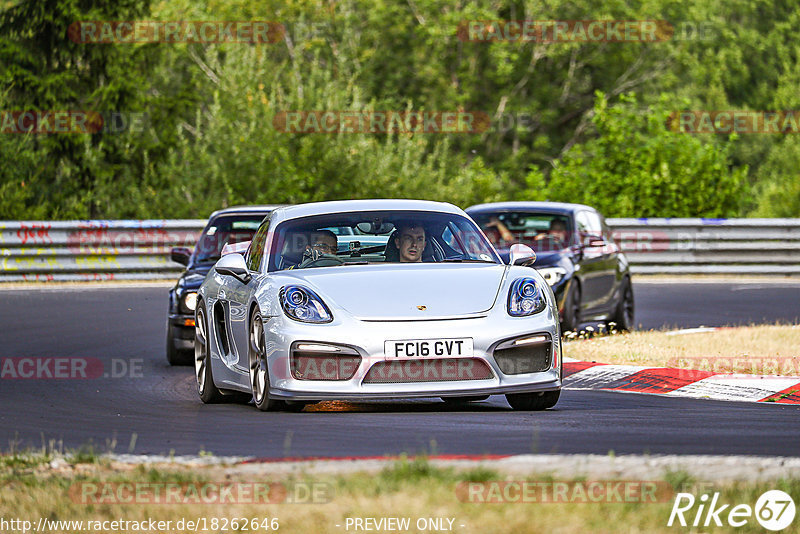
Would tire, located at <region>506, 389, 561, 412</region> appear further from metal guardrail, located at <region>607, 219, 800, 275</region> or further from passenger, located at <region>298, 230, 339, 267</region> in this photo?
metal guardrail, located at <region>607, 219, 800, 275</region>

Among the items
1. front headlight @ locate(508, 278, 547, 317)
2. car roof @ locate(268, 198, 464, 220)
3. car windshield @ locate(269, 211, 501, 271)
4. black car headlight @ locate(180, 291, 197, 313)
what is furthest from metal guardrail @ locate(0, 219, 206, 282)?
front headlight @ locate(508, 278, 547, 317)

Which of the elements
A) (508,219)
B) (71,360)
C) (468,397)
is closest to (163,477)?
(468,397)

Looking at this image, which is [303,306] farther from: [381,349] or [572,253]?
[572,253]

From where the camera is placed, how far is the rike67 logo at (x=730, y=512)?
5129mm

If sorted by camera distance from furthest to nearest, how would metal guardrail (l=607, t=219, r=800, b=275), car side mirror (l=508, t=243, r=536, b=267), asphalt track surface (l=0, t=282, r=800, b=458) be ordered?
metal guardrail (l=607, t=219, r=800, b=275)
car side mirror (l=508, t=243, r=536, b=267)
asphalt track surface (l=0, t=282, r=800, b=458)

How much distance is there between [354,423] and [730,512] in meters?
3.55

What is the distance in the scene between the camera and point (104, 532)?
5301 millimetres

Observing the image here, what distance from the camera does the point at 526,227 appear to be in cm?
1728

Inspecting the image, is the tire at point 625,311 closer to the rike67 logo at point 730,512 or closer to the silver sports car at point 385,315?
the silver sports car at point 385,315

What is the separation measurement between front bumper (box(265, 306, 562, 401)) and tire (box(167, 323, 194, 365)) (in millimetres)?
5127

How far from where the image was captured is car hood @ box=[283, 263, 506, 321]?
8922 mm

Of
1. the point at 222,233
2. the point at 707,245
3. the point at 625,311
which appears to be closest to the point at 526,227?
the point at 625,311

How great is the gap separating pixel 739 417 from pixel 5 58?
28932mm

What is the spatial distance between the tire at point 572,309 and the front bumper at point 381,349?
22.3 feet
